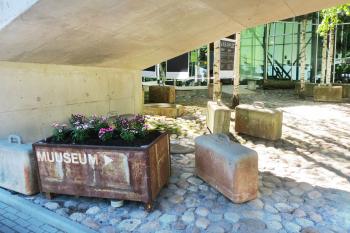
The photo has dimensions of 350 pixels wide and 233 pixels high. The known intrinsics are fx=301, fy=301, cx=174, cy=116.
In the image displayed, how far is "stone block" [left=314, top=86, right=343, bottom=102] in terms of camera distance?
1502cm

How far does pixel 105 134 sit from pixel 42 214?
131 cm

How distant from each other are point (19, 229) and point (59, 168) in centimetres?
87

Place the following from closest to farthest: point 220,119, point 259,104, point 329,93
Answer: point 220,119 → point 259,104 → point 329,93

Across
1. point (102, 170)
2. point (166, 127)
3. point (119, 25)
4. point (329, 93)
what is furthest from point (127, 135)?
point (329, 93)

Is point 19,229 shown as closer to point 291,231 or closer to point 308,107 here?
point 291,231

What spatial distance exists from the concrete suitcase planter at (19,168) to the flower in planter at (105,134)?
105 cm

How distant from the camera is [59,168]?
417 cm

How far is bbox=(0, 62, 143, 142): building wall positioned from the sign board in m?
4.84

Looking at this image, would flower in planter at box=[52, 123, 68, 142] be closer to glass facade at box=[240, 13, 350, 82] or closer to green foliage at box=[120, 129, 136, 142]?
green foliage at box=[120, 129, 136, 142]

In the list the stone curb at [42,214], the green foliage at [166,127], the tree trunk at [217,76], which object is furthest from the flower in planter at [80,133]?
the tree trunk at [217,76]

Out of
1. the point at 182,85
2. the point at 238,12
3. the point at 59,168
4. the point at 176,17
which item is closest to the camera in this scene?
the point at 59,168

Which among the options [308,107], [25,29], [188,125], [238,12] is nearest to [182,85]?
[308,107]

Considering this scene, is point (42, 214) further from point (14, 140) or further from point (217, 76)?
point (217, 76)

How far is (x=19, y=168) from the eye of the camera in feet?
14.5
